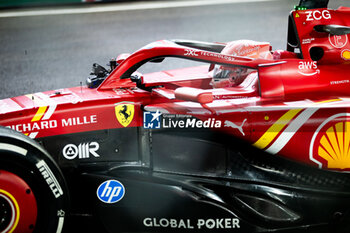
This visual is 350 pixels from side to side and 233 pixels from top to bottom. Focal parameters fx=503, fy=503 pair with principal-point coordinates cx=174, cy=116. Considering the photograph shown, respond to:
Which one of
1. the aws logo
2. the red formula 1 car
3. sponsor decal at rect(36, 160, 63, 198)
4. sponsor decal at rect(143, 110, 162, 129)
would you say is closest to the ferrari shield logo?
the red formula 1 car

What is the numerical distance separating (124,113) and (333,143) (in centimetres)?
147

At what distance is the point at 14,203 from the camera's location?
122 inches

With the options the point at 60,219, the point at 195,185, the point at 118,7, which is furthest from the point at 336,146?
the point at 118,7

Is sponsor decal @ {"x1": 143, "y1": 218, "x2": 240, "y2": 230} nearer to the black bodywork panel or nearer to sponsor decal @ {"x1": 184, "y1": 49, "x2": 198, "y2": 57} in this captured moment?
the black bodywork panel

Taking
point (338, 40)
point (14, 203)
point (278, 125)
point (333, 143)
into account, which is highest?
point (338, 40)

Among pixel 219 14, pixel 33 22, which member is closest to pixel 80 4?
pixel 33 22

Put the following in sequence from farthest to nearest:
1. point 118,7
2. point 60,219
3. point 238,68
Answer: point 118,7 → point 238,68 → point 60,219

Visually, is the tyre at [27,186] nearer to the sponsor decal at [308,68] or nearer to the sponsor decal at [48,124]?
the sponsor decal at [48,124]

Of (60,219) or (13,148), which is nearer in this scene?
(13,148)

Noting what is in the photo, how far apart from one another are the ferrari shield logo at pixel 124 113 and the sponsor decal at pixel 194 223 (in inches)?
27.3

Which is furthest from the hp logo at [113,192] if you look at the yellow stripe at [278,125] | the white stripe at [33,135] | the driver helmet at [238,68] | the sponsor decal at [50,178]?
the driver helmet at [238,68]

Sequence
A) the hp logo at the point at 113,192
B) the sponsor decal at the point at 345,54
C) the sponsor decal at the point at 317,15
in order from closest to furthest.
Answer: the hp logo at the point at 113,192, the sponsor decal at the point at 345,54, the sponsor decal at the point at 317,15

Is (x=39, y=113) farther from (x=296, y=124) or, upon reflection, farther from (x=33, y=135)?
(x=296, y=124)

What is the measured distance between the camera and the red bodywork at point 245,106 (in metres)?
3.48
